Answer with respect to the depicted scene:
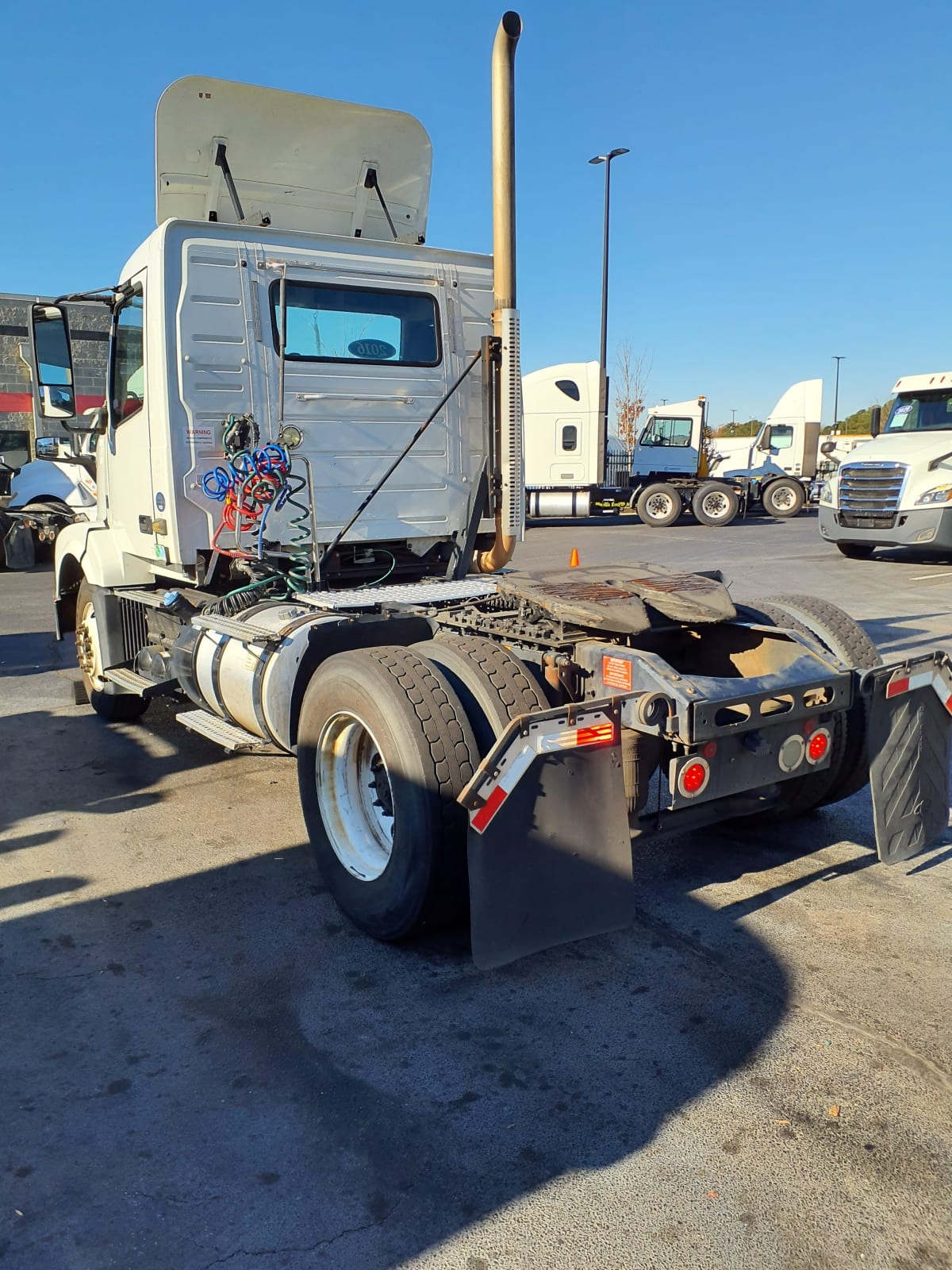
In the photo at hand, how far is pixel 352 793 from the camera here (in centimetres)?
427

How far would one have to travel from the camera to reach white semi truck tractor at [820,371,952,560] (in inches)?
609

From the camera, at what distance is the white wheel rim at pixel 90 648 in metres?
6.91

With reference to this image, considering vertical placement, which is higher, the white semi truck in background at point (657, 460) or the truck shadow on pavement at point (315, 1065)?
the white semi truck in background at point (657, 460)

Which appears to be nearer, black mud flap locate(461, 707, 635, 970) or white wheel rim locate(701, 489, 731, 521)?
black mud flap locate(461, 707, 635, 970)

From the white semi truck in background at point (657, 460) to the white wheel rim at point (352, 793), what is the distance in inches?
875

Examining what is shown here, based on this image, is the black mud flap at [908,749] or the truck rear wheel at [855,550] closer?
the black mud flap at [908,749]

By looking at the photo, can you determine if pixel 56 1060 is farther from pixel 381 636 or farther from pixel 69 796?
pixel 69 796

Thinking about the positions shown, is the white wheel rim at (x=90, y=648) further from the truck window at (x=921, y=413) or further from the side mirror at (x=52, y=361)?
the truck window at (x=921, y=413)

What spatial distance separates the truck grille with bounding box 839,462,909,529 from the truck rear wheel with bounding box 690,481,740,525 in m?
9.73

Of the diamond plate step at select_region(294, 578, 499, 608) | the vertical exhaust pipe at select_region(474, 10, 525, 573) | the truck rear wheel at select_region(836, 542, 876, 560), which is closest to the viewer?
the diamond plate step at select_region(294, 578, 499, 608)

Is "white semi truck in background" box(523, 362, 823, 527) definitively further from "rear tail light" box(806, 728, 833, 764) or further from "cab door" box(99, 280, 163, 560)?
"rear tail light" box(806, 728, 833, 764)

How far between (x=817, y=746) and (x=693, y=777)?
0.69 metres

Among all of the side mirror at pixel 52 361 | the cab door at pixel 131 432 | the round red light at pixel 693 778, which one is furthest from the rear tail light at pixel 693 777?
the side mirror at pixel 52 361

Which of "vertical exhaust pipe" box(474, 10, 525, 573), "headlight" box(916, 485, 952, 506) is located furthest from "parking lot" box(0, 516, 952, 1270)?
"headlight" box(916, 485, 952, 506)
